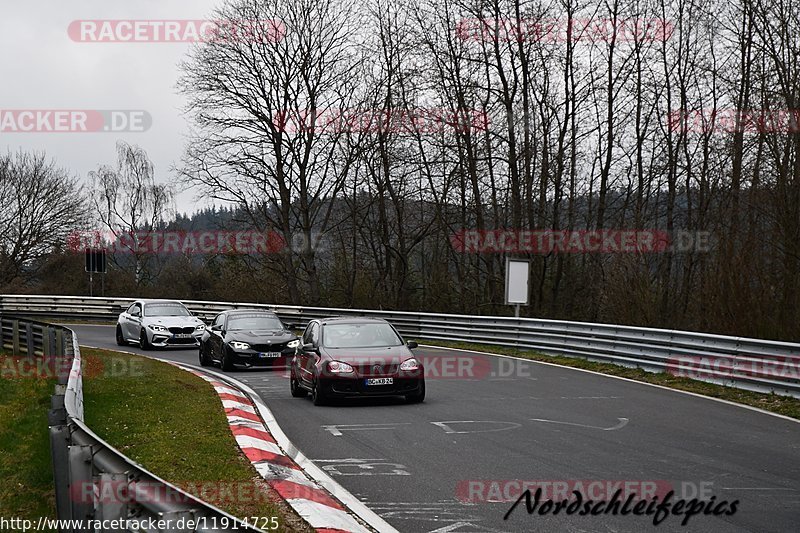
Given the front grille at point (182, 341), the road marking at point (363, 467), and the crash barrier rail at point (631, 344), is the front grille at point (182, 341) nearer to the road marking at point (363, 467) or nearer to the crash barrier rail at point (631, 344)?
the crash barrier rail at point (631, 344)

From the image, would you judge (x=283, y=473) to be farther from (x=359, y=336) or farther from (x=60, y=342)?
(x=60, y=342)

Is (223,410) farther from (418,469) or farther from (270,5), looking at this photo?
(270,5)

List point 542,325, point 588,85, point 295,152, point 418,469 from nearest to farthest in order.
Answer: point 418,469, point 542,325, point 588,85, point 295,152

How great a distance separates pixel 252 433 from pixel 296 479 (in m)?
3.00

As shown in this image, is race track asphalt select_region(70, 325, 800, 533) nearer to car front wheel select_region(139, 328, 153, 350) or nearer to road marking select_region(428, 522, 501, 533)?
road marking select_region(428, 522, 501, 533)

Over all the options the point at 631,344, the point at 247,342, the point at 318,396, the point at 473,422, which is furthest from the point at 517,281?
the point at 473,422

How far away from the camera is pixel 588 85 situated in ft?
A: 115

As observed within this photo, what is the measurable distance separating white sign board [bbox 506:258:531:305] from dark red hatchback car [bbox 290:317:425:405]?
38.8ft

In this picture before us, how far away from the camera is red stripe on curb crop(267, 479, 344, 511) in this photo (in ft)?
24.7

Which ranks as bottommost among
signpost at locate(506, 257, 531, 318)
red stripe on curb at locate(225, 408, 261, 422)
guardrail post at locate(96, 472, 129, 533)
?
red stripe on curb at locate(225, 408, 261, 422)

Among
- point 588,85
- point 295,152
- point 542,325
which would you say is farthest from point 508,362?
point 295,152

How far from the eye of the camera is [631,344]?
66.0 ft

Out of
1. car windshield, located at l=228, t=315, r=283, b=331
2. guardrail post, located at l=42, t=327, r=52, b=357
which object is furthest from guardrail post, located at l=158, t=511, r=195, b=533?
guardrail post, located at l=42, t=327, r=52, b=357

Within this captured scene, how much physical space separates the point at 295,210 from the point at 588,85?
15.0 metres
